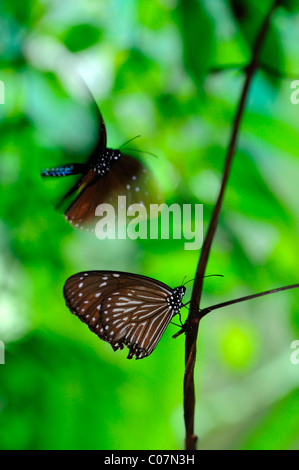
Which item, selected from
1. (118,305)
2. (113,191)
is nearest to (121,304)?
(118,305)

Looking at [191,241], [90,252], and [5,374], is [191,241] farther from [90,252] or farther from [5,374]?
[5,374]

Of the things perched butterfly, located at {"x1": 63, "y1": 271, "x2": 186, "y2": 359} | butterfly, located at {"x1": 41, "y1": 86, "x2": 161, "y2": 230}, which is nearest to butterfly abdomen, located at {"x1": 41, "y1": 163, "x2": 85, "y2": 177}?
butterfly, located at {"x1": 41, "y1": 86, "x2": 161, "y2": 230}

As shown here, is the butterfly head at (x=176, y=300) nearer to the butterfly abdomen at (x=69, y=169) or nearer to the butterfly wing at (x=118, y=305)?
the butterfly wing at (x=118, y=305)

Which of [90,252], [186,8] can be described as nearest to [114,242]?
[90,252]

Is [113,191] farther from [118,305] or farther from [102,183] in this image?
[118,305]

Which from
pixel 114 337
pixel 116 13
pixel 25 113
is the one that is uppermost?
pixel 116 13

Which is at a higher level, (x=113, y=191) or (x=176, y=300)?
(x=113, y=191)

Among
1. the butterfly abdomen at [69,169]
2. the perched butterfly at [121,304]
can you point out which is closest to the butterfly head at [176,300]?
the perched butterfly at [121,304]
